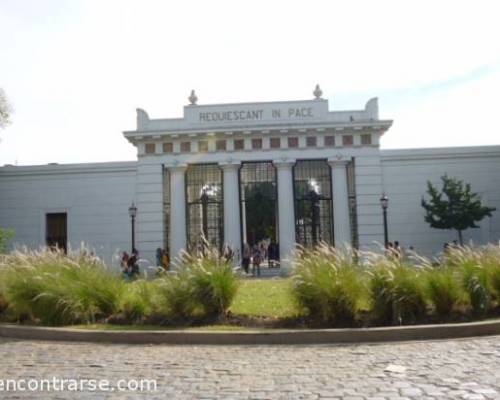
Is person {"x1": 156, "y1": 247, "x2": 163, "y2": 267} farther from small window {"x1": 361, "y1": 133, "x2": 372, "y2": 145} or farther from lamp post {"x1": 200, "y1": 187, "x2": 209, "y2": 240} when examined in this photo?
small window {"x1": 361, "y1": 133, "x2": 372, "y2": 145}

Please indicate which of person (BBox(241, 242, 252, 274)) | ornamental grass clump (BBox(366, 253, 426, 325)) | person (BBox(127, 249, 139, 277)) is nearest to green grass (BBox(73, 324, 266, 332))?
Result: ornamental grass clump (BBox(366, 253, 426, 325))

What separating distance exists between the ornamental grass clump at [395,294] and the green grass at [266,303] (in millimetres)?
1571

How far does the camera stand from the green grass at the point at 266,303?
1002cm

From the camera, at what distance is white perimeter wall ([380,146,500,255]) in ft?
91.1

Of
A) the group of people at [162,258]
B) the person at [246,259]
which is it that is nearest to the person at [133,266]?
the group of people at [162,258]

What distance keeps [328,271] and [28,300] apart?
592cm

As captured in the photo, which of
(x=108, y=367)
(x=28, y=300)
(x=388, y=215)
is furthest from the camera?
(x=388, y=215)

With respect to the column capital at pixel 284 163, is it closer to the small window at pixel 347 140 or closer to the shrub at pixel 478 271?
the small window at pixel 347 140

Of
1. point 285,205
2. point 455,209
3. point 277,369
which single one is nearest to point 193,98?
point 285,205

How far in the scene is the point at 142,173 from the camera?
28.8m

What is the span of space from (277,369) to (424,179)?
77.5 ft

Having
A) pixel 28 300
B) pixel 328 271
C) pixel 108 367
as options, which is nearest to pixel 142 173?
pixel 28 300

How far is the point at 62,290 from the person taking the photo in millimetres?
9805

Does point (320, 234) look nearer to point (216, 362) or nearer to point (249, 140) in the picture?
point (249, 140)
